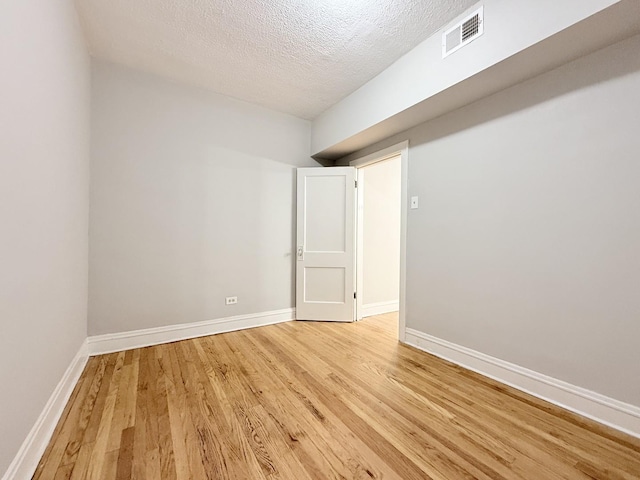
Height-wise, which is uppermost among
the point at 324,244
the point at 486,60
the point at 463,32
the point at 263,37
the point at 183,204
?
the point at 263,37

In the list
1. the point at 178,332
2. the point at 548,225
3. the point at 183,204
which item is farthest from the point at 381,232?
the point at 178,332

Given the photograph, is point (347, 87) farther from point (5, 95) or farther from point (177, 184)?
point (5, 95)

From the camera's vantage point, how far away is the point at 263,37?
225cm

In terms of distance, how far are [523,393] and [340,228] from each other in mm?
2475

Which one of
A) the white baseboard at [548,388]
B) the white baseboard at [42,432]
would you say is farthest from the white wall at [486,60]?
the white baseboard at [42,432]

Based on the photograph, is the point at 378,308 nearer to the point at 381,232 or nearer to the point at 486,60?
the point at 381,232

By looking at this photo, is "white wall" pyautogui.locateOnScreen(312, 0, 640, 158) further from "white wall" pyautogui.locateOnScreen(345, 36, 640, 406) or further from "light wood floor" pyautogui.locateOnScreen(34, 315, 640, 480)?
"light wood floor" pyautogui.locateOnScreen(34, 315, 640, 480)

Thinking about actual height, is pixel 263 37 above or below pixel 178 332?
above

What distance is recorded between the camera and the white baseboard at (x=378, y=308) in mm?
3891

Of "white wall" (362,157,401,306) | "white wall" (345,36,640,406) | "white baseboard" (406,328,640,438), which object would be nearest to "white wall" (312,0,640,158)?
"white wall" (345,36,640,406)

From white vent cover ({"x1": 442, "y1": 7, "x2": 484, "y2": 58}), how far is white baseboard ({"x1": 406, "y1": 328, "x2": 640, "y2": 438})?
244 centimetres

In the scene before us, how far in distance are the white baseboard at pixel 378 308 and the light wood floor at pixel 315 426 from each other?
142 cm

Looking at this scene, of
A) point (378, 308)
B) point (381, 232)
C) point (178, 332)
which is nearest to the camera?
point (178, 332)

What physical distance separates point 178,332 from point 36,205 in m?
2.00
